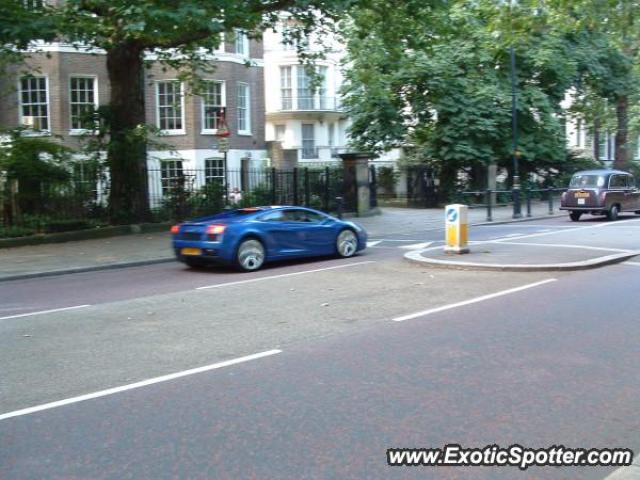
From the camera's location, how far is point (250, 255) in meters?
13.9

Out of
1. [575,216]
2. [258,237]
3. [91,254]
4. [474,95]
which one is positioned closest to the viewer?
[258,237]

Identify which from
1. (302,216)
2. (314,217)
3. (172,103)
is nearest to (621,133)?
(172,103)

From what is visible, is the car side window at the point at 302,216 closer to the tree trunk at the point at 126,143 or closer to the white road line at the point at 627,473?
the tree trunk at the point at 126,143

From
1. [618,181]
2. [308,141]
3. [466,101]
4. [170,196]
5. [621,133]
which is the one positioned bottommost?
[170,196]

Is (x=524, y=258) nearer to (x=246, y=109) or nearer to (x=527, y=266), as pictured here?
(x=527, y=266)

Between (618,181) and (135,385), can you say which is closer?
(135,385)

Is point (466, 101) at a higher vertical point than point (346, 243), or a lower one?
higher

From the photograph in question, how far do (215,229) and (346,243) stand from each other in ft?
11.0

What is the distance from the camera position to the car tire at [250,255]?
13.7 metres

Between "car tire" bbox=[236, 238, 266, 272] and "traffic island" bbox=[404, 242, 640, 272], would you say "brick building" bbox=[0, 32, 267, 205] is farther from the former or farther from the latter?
"traffic island" bbox=[404, 242, 640, 272]

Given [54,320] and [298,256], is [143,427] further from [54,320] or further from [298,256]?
[298,256]

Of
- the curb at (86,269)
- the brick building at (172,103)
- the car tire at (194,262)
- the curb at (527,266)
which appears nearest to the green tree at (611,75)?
the brick building at (172,103)

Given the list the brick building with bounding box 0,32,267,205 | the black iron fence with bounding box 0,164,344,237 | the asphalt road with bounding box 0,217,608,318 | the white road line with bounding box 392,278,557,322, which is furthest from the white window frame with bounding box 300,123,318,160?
the white road line with bounding box 392,278,557,322

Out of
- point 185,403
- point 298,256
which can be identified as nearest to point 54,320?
point 185,403
